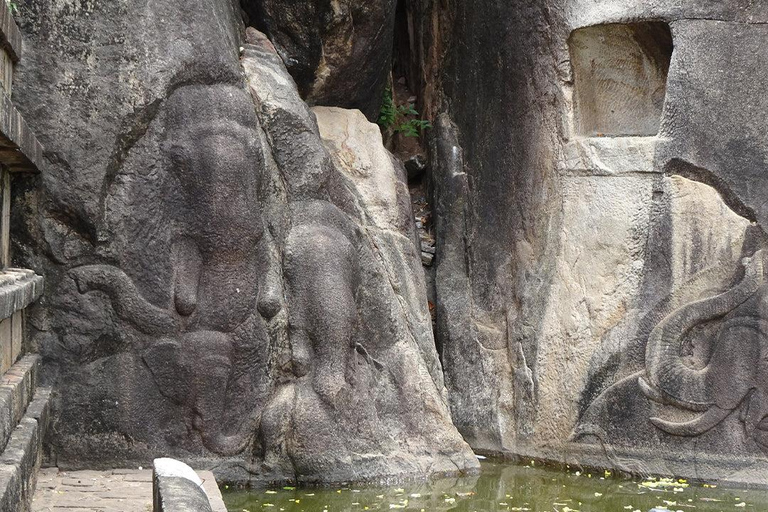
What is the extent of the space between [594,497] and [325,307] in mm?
2195

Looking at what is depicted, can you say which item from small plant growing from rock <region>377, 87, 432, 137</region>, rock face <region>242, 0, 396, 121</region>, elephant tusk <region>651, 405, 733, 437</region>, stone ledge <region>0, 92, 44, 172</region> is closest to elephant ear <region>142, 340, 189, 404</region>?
stone ledge <region>0, 92, 44, 172</region>

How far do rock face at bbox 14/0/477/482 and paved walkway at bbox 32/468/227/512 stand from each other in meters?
0.30

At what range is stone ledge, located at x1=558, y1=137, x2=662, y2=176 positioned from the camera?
27.3 ft

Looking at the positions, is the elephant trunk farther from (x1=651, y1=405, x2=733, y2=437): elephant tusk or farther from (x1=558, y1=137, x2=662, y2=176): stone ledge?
(x1=558, y1=137, x2=662, y2=176): stone ledge

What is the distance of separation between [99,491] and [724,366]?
4463 mm

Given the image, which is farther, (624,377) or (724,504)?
(624,377)

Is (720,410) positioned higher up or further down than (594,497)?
higher up

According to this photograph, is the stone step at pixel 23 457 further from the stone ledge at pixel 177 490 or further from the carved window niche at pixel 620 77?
the carved window niche at pixel 620 77

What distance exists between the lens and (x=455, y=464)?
7914 mm

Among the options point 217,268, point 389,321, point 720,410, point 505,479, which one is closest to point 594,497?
point 505,479

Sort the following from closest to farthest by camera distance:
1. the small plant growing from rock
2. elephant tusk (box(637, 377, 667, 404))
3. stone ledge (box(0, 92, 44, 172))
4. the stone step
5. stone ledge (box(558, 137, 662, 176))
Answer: the stone step, stone ledge (box(0, 92, 44, 172)), elephant tusk (box(637, 377, 667, 404)), stone ledge (box(558, 137, 662, 176)), the small plant growing from rock

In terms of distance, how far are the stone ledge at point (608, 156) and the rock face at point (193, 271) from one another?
193 centimetres

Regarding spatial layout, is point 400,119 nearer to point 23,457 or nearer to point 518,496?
point 518,496

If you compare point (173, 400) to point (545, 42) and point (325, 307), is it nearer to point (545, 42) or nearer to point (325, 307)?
point (325, 307)
